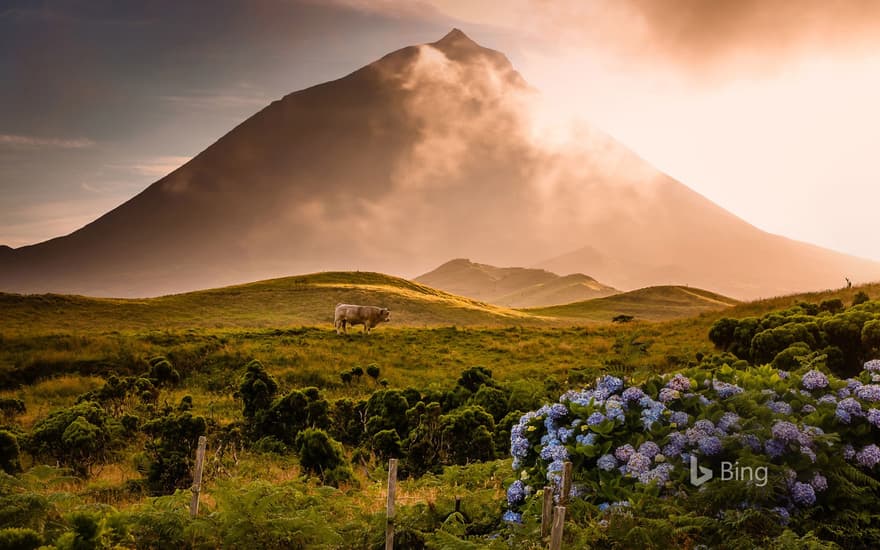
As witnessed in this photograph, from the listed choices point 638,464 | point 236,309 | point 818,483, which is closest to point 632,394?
point 638,464

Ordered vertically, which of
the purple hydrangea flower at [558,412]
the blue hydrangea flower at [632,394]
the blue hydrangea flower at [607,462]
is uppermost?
the blue hydrangea flower at [632,394]

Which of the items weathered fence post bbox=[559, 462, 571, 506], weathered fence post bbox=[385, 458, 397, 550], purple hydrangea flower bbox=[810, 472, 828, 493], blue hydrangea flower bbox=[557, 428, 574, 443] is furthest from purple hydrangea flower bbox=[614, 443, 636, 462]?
weathered fence post bbox=[385, 458, 397, 550]

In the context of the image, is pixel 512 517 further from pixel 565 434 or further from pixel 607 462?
pixel 607 462

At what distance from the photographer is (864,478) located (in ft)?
23.3

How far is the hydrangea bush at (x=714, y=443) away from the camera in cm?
677

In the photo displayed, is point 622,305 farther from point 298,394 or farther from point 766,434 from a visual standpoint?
point 766,434

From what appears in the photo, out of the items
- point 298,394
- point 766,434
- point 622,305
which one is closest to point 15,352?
point 298,394

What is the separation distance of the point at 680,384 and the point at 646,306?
9386 cm

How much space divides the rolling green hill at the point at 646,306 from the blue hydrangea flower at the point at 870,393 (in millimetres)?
73387

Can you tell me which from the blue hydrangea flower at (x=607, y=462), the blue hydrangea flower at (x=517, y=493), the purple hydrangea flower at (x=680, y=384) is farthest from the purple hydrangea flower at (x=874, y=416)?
the blue hydrangea flower at (x=517, y=493)

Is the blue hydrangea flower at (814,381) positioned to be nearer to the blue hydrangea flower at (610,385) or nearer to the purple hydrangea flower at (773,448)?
the purple hydrangea flower at (773,448)

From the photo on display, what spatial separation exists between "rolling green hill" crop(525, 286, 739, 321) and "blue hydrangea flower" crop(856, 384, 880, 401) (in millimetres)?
73387

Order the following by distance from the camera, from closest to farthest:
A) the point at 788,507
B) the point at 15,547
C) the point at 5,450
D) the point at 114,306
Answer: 1. the point at 15,547
2. the point at 788,507
3. the point at 5,450
4. the point at 114,306

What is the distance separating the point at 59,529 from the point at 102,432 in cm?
1045
